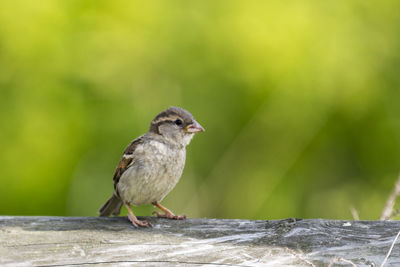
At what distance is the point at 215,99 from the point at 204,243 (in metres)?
2.87

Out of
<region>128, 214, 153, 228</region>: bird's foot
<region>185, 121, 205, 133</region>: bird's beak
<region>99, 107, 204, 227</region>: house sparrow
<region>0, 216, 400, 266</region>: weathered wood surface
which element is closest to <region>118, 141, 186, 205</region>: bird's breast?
<region>99, 107, 204, 227</region>: house sparrow

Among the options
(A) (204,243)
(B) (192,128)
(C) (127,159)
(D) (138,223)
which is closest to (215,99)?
(B) (192,128)

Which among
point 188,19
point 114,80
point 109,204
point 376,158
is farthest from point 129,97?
point 376,158

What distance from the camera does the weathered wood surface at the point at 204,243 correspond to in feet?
7.13

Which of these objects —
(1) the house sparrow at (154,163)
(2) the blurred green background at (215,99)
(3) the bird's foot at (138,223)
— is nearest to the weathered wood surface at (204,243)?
(3) the bird's foot at (138,223)

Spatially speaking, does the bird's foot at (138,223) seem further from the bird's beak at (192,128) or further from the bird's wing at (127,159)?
the bird's beak at (192,128)

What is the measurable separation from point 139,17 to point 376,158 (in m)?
2.24

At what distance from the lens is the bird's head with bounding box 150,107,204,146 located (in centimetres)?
361

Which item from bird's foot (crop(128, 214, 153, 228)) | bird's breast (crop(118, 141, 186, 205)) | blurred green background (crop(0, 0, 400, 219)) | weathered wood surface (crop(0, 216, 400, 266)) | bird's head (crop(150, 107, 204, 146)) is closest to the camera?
weathered wood surface (crop(0, 216, 400, 266))

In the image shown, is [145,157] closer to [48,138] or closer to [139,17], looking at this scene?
[48,138]

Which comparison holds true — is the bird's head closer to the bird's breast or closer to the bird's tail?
the bird's breast

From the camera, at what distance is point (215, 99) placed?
16.7 ft

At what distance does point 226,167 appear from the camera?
198 inches

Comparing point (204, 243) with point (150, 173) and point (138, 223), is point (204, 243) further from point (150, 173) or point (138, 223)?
point (150, 173)
